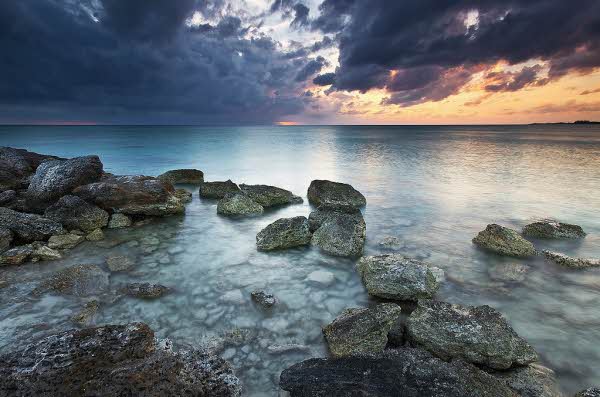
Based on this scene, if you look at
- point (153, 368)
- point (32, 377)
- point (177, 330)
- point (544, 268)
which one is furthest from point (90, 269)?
point (544, 268)

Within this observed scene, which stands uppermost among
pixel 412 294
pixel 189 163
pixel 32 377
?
pixel 32 377

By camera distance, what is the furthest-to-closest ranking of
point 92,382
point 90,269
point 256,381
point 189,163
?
1. point 189,163
2. point 90,269
3. point 256,381
4. point 92,382

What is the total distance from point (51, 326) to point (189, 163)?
77.4 ft

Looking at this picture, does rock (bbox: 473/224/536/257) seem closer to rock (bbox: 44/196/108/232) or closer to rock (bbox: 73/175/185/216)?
rock (bbox: 73/175/185/216)

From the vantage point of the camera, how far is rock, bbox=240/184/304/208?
433 inches

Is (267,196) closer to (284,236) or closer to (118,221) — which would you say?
(284,236)

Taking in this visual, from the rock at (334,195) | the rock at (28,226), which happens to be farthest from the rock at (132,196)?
the rock at (334,195)

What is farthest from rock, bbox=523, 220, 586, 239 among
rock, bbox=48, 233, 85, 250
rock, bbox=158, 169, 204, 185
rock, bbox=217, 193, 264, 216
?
rock, bbox=158, 169, 204, 185

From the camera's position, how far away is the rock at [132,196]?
8.62 m

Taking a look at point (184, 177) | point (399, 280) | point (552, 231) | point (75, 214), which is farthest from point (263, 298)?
point (184, 177)

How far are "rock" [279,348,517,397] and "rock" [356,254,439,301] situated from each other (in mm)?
1851

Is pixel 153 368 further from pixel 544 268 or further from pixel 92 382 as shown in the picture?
pixel 544 268


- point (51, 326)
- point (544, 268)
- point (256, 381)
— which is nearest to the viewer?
point (256, 381)

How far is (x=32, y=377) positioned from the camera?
280 cm
